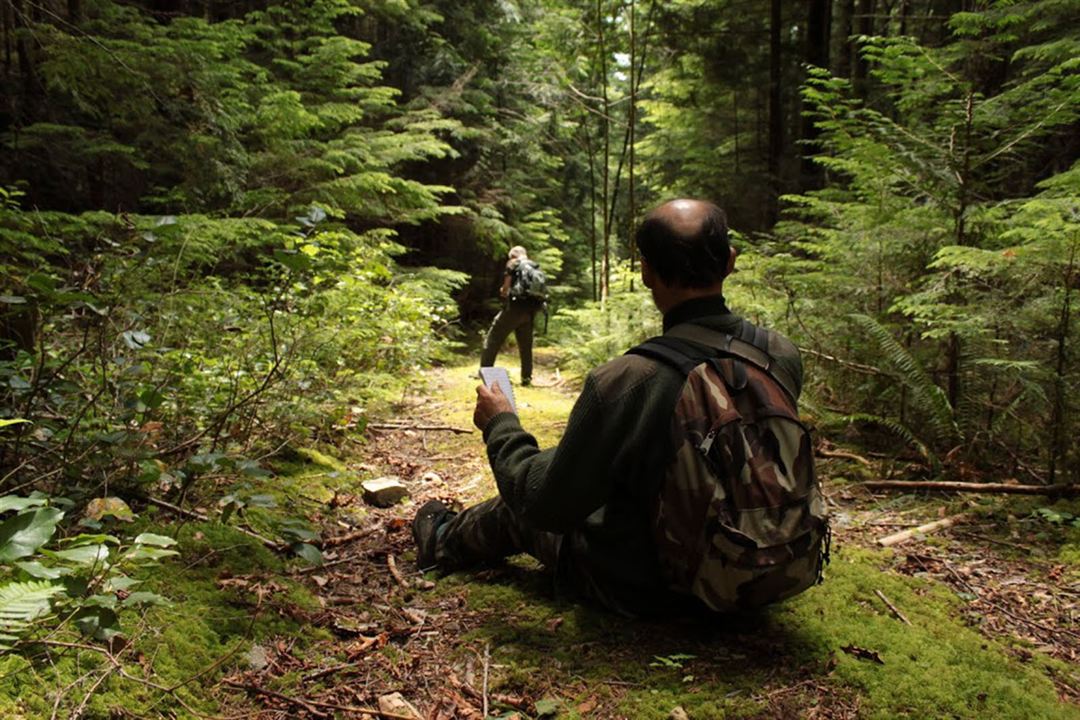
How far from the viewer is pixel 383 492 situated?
4.10 m

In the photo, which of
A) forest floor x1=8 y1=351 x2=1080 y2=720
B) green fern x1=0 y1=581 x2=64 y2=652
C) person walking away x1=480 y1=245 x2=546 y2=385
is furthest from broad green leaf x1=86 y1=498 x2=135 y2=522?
person walking away x1=480 y1=245 x2=546 y2=385

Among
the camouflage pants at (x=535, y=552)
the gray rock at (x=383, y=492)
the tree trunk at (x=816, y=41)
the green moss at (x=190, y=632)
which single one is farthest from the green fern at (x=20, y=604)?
the tree trunk at (x=816, y=41)

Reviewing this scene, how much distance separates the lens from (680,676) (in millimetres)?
2172

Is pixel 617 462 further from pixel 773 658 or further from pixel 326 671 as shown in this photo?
pixel 326 671

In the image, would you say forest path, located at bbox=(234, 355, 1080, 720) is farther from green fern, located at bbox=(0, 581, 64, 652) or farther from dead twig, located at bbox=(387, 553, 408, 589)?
green fern, located at bbox=(0, 581, 64, 652)

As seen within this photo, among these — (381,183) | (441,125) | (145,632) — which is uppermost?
(441,125)

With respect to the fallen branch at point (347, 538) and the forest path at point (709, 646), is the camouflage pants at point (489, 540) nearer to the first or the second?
the forest path at point (709, 646)

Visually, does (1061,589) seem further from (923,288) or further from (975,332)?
(923,288)

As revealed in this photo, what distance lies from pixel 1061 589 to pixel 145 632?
4029 millimetres

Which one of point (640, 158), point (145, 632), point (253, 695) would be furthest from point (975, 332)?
point (640, 158)

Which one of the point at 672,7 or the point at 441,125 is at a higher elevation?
the point at 672,7

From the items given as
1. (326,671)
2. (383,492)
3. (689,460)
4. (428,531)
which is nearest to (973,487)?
(689,460)

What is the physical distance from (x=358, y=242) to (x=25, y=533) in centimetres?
865

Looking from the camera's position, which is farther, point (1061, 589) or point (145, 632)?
point (1061, 589)
